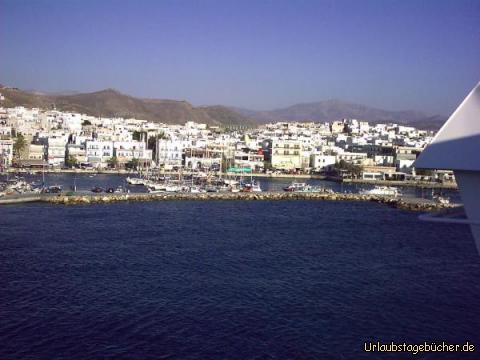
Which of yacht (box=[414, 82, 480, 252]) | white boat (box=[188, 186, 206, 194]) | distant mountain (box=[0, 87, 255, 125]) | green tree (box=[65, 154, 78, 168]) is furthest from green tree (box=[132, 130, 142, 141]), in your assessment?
distant mountain (box=[0, 87, 255, 125])

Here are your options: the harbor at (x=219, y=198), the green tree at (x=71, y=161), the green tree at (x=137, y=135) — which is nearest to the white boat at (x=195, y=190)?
the harbor at (x=219, y=198)

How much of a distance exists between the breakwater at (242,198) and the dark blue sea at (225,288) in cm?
207

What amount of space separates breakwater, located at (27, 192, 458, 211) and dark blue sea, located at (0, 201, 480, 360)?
2066 mm

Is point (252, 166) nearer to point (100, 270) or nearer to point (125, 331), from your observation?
point (100, 270)

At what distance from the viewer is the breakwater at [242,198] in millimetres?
12352

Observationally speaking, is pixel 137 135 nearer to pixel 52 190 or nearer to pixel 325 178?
pixel 325 178

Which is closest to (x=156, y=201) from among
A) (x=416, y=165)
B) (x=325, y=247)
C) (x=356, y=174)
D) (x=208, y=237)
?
(x=208, y=237)

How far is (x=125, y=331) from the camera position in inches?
182

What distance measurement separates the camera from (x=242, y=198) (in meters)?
14.2

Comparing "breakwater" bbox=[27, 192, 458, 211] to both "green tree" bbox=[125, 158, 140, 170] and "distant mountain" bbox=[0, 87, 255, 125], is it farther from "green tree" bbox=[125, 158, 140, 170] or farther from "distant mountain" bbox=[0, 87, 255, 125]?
"distant mountain" bbox=[0, 87, 255, 125]

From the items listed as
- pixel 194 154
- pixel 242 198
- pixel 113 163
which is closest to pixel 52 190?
pixel 242 198

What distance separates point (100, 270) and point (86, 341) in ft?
7.00

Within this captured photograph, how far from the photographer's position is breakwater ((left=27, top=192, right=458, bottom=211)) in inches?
486

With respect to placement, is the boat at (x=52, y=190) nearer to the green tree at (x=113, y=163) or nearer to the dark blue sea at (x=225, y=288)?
the dark blue sea at (x=225, y=288)
